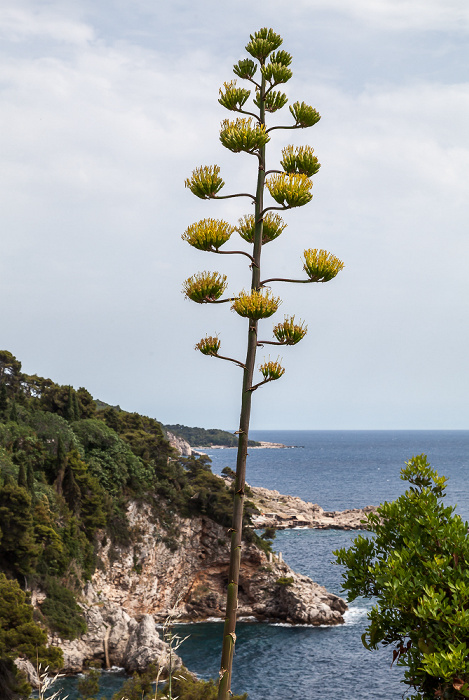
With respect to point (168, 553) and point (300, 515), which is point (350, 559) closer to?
point (168, 553)

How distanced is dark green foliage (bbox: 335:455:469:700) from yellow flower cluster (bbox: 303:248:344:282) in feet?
9.55

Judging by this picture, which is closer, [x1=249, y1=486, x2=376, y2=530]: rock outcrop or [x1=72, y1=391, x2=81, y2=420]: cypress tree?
[x1=72, y1=391, x2=81, y2=420]: cypress tree

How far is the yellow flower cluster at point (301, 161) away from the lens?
22.5 ft

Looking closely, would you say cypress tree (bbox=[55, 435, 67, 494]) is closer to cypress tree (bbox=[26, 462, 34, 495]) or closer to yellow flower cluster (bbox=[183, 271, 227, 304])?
cypress tree (bbox=[26, 462, 34, 495])

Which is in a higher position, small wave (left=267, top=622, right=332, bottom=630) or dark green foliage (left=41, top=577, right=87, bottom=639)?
dark green foliage (left=41, top=577, right=87, bottom=639)


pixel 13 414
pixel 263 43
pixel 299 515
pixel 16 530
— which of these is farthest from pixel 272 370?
pixel 299 515

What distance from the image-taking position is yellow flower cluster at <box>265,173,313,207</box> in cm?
665

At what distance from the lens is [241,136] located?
6797mm

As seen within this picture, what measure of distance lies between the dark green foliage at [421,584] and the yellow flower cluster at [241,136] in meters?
4.35

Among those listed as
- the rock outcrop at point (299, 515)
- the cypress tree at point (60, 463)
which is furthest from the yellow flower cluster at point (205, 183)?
the rock outcrop at point (299, 515)

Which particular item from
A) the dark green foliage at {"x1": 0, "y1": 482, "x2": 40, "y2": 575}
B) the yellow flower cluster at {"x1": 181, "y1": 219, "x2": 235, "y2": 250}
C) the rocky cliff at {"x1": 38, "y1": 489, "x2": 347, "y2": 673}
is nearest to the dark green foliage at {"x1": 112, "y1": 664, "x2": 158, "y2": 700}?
the dark green foliage at {"x1": 0, "y1": 482, "x2": 40, "y2": 575}

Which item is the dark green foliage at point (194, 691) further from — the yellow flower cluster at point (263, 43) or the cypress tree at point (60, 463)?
the yellow flower cluster at point (263, 43)

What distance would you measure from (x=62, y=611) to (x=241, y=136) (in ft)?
123

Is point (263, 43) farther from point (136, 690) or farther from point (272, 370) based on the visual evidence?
point (136, 690)
